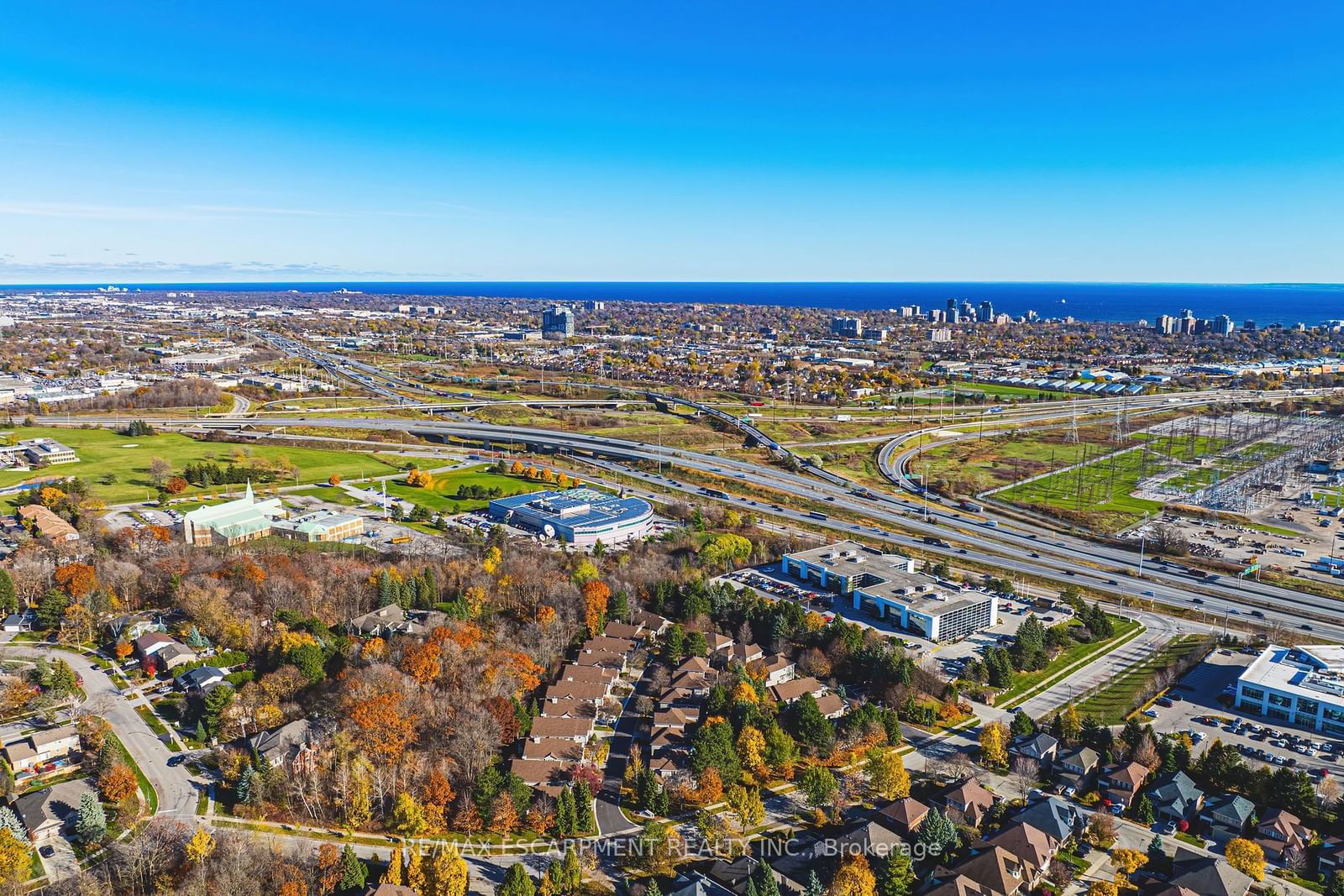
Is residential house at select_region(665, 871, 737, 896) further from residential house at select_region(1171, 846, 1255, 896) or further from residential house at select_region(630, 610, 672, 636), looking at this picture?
residential house at select_region(630, 610, 672, 636)

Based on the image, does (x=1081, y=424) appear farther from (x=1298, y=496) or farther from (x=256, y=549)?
(x=256, y=549)

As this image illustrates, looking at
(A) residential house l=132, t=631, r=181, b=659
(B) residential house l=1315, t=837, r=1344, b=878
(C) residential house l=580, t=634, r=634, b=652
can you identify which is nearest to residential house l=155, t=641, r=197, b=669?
(A) residential house l=132, t=631, r=181, b=659

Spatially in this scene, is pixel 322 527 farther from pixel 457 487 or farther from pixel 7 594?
pixel 7 594

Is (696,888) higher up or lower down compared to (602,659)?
higher up

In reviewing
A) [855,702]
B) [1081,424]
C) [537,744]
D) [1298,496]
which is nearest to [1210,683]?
[855,702]

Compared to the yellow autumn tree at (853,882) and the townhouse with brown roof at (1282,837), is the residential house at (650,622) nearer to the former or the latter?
the yellow autumn tree at (853,882)

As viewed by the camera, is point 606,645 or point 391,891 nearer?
point 391,891

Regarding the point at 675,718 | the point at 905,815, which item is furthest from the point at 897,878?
the point at 675,718

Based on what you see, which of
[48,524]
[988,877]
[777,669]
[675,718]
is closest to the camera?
[988,877]
